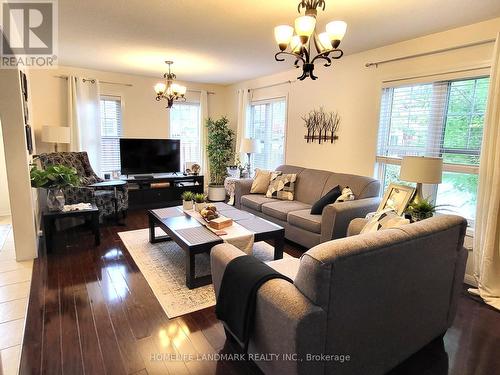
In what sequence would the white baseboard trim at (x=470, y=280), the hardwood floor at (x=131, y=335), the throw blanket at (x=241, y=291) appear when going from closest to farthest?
the throw blanket at (x=241, y=291) → the hardwood floor at (x=131, y=335) → the white baseboard trim at (x=470, y=280)

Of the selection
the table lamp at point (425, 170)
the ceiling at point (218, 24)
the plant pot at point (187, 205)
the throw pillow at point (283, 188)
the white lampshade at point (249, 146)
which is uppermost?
the ceiling at point (218, 24)

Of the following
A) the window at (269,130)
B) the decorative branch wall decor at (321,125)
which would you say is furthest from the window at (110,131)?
the decorative branch wall decor at (321,125)

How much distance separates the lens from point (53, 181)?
3443 millimetres

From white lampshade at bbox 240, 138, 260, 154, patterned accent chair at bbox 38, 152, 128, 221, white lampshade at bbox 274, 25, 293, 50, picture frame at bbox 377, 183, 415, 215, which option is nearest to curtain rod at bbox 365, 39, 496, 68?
picture frame at bbox 377, 183, 415, 215

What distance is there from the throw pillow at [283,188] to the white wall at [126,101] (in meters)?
2.58

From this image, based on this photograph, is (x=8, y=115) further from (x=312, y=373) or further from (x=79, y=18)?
(x=312, y=373)

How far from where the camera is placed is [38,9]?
271cm

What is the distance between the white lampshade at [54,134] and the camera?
4621mm

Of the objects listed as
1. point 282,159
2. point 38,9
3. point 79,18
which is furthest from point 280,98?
point 38,9

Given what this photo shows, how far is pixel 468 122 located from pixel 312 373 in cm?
287

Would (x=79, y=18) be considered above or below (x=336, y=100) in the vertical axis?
above

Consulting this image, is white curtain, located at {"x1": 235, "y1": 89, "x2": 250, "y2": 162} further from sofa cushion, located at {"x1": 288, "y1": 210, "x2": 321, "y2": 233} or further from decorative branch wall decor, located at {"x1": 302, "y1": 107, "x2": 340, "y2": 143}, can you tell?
sofa cushion, located at {"x1": 288, "y1": 210, "x2": 321, "y2": 233}

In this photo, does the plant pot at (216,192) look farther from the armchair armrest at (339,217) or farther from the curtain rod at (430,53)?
the curtain rod at (430,53)

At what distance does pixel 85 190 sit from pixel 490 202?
482 cm
